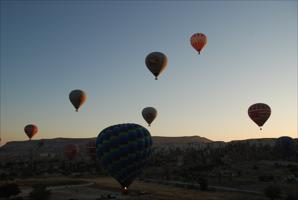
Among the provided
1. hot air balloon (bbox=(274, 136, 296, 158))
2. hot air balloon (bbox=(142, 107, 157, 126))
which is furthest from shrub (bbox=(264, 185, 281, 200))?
hot air balloon (bbox=(274, 136, 296, 158))

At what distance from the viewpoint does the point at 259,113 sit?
64.6m

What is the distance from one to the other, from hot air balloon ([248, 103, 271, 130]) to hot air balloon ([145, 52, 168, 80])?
789 inches

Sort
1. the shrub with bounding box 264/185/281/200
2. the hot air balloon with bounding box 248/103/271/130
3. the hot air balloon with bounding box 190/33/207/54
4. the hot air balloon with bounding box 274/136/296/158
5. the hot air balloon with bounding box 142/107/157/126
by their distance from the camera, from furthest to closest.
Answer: the hot air balloon with bounding box 274/136/296/158 < the hot air balloon with bounding box 142/107/157/126 < the hot air balloon with bounding box 248/103/271/130 < the hot air balloon with bounding box 190/33/207/54 < the shrub with bounding box 264/185/281/200

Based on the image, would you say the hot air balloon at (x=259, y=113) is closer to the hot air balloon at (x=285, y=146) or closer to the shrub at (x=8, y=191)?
the hot air balloon at (x=285, y=146)

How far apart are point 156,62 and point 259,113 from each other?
21509 millimetres

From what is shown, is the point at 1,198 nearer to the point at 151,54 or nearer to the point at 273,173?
the point at 151,54

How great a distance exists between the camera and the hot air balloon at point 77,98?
215 feet

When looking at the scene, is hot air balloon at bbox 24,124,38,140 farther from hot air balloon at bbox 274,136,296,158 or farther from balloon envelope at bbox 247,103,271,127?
hot air balloon at bbox 274,136,296,158

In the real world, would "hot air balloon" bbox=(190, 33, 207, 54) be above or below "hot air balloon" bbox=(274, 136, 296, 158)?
above

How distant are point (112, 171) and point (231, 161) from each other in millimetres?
53789

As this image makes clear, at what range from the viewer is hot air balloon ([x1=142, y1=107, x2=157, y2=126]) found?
72.8 m

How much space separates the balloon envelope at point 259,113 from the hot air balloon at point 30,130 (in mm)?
47334

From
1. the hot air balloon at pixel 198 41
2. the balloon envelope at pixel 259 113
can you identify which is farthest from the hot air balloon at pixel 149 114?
the hot air balloon at pixel 198 41

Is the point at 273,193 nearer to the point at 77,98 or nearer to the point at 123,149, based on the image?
the point at 123,149
